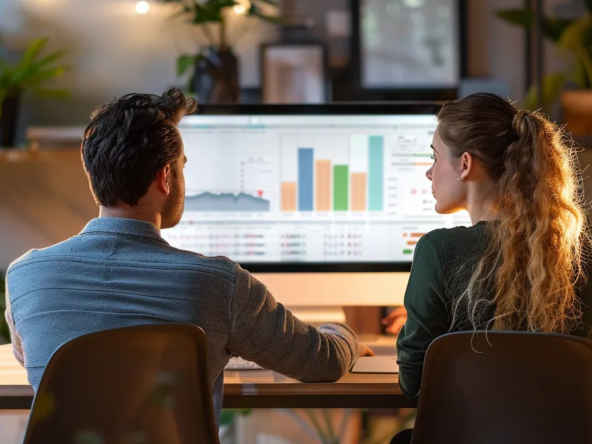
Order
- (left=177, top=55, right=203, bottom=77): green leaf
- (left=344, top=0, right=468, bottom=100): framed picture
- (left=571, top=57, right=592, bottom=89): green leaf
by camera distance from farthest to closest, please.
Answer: (left=344, top=0, right=468, bottom=100): framed picture < (left=177, top=55, right=203, bottom=77): green leaf < (left=571, top=57, right=592, bottom=89): green leaf

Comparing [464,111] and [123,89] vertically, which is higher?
[123,89]

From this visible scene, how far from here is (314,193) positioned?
155 cm

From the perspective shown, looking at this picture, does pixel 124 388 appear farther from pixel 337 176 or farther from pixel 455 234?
pixel 337 176

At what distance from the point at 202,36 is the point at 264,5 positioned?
32cm

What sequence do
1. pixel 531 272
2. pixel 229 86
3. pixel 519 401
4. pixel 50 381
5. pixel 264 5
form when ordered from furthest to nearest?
pixel 264 5, pixel 229 86, pixel 531 272, pixel 519 401, pixel 50 381

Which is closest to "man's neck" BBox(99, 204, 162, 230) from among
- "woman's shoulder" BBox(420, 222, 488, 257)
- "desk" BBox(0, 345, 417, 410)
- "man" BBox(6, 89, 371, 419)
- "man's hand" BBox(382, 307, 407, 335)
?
"man" BBox(6, 89, 371, 419)

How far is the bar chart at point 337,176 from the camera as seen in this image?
1551mm

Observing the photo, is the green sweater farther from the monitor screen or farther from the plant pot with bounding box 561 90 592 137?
the plant pot with bounding box 561 90 592 137

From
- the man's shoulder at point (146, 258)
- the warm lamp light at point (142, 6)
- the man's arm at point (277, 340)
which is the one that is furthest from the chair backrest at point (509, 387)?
the warm lamp light at point (142, 6)

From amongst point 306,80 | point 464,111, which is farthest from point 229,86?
point 464,111

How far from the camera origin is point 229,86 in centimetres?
299

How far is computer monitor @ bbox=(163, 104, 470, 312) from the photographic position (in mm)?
1547

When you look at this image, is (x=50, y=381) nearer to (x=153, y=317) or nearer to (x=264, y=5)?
(x=153, y=317)

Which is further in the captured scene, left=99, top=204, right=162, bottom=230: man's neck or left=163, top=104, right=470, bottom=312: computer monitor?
left=163, top=104, right=470, bottom=312: computer monitor
